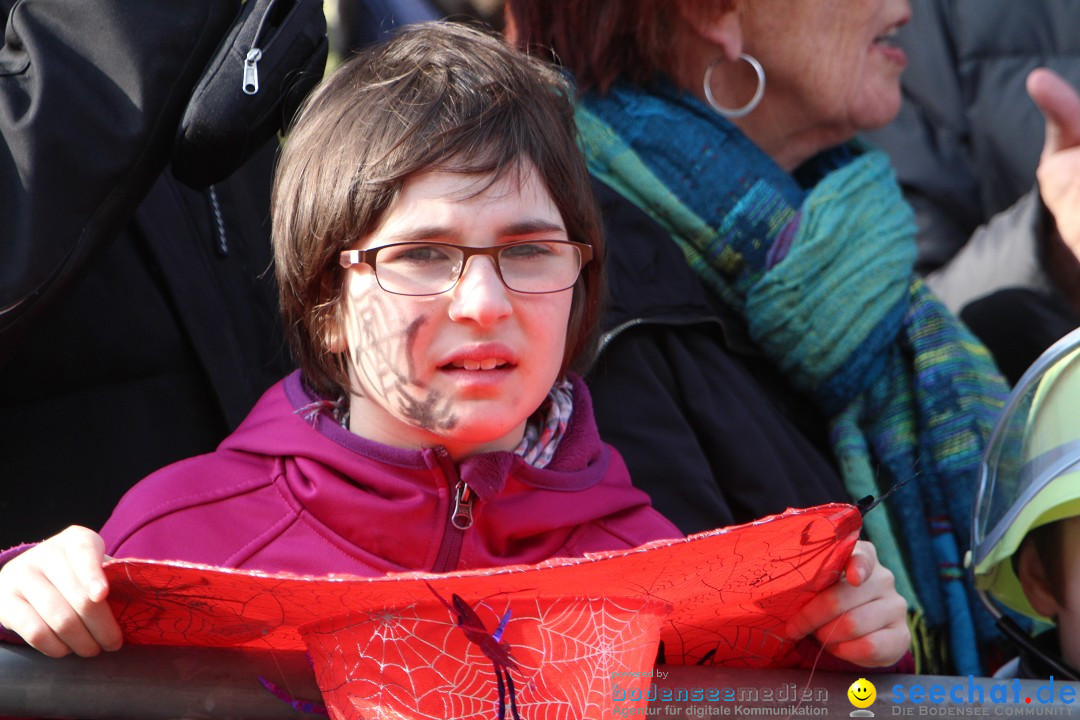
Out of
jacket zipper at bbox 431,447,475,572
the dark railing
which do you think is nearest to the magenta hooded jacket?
jacket zipper at bbox 431,447,475,572

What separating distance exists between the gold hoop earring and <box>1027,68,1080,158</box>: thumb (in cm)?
50

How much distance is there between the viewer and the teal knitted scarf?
2.28 metres

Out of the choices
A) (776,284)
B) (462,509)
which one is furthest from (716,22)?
(462,509)

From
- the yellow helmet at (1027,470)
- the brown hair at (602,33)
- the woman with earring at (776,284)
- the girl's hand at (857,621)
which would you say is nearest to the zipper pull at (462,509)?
the girl's hand at (857,621)

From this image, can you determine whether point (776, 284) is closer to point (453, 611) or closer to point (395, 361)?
point (395, 361)

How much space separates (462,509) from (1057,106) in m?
1.58

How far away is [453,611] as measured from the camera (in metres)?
1.20

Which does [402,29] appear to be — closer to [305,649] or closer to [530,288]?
[530,288]

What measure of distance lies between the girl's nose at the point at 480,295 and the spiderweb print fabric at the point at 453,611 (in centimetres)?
35

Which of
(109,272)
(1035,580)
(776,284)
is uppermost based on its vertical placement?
(109,272)

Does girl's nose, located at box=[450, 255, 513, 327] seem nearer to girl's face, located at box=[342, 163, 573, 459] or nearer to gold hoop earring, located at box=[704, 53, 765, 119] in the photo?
girl's face, located at box=[342, 163, 573, 459]

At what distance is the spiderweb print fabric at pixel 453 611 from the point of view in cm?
117

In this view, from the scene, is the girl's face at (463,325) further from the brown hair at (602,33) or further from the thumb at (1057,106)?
the thumb at (1057,106)

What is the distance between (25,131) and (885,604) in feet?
3.74
